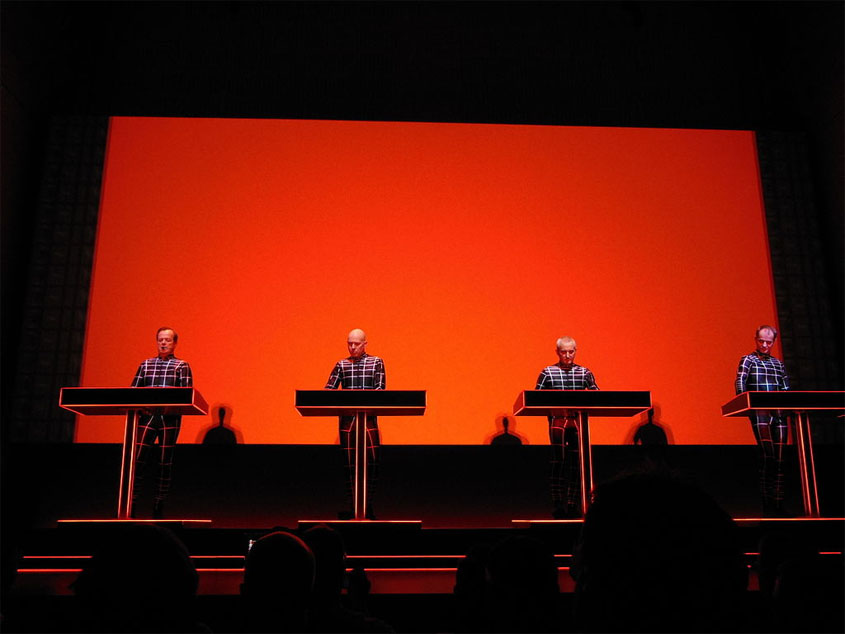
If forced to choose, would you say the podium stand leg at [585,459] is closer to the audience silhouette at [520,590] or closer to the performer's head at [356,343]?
the performer's head at [356,343]

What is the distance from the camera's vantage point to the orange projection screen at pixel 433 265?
6461 mm

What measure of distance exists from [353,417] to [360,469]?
2.10 feet

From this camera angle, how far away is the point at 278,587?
5.32 ft

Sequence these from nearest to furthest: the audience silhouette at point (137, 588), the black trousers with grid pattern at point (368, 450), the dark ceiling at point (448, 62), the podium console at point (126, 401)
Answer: the audience silhouette at point (137, 588)
the podium console at point (126, 401)
the black trousers with grid pattern at point (368, 450)
the dark ceiling at point (448, 62)

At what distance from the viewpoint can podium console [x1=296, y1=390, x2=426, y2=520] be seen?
A: 439cm

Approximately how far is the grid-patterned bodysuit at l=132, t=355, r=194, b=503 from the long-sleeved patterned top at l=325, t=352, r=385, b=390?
103cm

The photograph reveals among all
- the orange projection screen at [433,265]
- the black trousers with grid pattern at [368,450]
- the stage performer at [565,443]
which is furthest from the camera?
the orange projection screen at [433,265]

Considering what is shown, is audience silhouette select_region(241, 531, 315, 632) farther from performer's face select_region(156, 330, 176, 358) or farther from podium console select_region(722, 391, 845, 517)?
performer's face select_region(156, 330, 176, 358)

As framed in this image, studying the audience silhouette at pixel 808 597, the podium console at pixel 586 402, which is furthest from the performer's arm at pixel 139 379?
the audience silhouette at pixel 808 597

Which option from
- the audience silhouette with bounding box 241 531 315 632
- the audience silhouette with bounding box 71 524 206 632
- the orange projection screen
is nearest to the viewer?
the audience silhouette with bounding box 71 524 206 632

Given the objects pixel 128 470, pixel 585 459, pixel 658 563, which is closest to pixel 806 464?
pixel 585 459

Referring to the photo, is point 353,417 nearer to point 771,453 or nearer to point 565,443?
point 565,443

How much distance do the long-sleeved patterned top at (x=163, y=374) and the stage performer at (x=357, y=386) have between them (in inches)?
41.8

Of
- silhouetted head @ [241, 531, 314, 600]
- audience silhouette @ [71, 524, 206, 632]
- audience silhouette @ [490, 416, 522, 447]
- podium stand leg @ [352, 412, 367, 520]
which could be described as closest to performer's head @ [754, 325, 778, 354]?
audience silhouette @ [490, 416, 522, 447]
